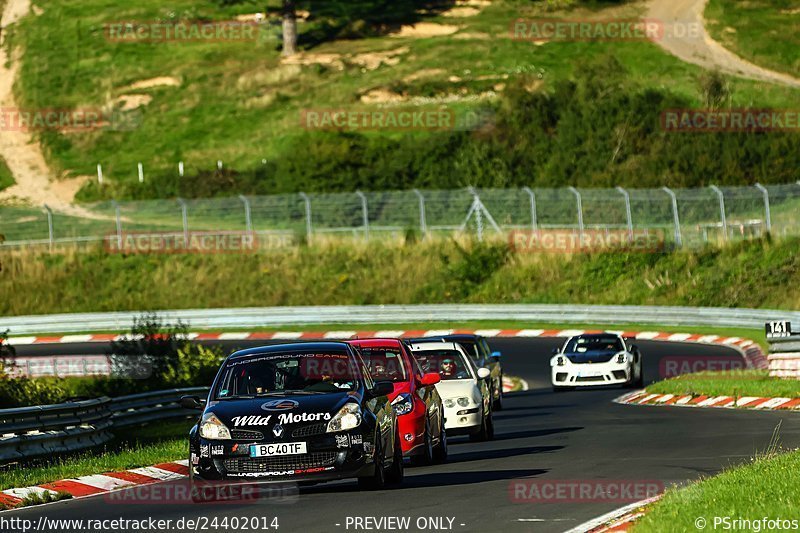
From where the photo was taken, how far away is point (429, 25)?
102 meters

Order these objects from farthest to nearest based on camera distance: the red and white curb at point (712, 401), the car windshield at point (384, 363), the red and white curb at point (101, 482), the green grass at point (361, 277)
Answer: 1. the green grass at point (361, 277)
2. the red and white curb at point (712, 401)
3. the car windshield at point (384, 363)
4. the red and white curb at point (101, 482)

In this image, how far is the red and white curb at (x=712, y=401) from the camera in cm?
2422

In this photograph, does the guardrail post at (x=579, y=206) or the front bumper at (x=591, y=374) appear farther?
the guardrail post at (x=579, y=206)

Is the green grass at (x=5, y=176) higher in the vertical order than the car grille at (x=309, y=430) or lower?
higher

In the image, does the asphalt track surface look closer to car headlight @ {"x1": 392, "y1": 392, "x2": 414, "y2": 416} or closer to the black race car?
the black race car

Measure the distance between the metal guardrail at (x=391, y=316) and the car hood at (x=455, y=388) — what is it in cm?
2577

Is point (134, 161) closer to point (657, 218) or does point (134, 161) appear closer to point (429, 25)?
point (429, 25)

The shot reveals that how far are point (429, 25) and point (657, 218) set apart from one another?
52.6m

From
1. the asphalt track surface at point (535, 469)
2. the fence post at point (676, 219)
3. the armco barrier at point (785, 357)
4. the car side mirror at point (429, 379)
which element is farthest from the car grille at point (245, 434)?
the fence post at point (676, 219)

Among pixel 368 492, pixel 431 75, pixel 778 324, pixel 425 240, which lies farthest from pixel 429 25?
pixel 368 492

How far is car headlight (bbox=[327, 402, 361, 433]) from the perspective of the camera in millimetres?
13859

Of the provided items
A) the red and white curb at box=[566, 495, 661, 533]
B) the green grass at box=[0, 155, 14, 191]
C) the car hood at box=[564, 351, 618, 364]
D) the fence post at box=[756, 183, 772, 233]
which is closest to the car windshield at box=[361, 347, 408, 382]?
the red and white curb at box=[566, 495, 661, 533]

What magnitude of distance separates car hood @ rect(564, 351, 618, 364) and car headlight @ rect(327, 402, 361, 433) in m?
18.7

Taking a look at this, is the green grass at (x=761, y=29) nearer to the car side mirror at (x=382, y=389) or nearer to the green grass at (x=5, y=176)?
the green grass at (x=5, y=176)
